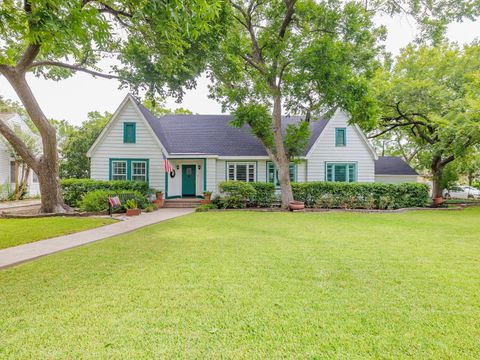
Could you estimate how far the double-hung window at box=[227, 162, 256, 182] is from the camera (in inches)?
680

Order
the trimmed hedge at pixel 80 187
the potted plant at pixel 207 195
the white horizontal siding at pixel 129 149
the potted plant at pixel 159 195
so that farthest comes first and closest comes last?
1. the white horizontal siding at pixel 129 149
2. the potted plant at pixel 207 195
3. the potted plant at pixel 159 195
4. the trimmed hedge at pixel 80 187

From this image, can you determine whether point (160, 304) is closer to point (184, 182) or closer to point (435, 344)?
point (435, 344)

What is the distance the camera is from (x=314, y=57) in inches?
445

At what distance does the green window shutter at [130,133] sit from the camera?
1608 cm

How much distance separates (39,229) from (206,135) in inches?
481

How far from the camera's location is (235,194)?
14.4m

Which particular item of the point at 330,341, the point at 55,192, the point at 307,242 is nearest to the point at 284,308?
the point at 330,341

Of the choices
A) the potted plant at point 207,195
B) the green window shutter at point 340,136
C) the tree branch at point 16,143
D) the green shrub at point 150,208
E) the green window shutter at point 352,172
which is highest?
the green window shutter at point 340,136

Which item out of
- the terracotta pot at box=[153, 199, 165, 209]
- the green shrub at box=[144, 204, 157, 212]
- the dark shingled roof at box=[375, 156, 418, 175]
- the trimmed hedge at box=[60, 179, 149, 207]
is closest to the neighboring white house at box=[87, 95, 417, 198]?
the terracotta pot at box=[153, 199, 165, 209]

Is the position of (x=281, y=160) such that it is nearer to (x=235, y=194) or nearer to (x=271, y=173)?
(x=271, y=173)

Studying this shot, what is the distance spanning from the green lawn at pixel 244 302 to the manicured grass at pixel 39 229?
7.04 ft

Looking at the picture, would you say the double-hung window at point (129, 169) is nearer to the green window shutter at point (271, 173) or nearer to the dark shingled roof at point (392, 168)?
the green window shutter at point (271, 173)

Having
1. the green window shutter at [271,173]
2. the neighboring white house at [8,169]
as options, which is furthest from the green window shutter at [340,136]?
the neighboring white house at [8,169]

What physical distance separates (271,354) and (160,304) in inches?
63.0
